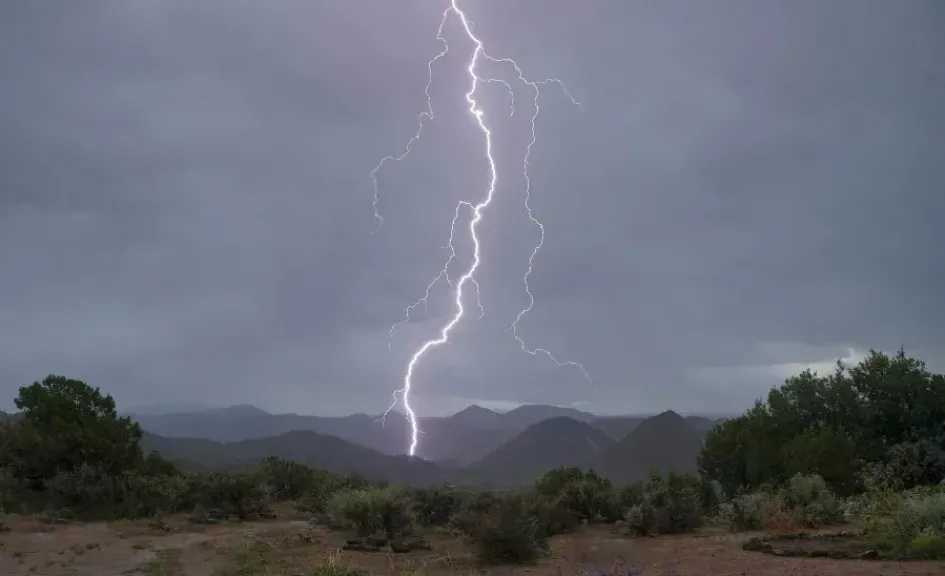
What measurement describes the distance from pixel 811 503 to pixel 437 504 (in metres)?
8.65

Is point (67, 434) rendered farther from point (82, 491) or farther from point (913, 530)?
point (913, 530)

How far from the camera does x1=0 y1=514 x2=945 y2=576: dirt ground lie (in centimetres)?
1009

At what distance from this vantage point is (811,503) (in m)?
15.4

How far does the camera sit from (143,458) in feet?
84.2

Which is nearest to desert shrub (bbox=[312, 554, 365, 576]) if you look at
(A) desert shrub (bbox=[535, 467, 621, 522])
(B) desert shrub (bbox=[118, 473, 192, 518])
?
(A) desert shrub (bbox=[535, 467, 621, 522])

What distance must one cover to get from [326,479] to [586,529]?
35.4 feet

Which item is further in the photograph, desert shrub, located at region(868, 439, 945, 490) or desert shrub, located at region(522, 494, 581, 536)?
desert shrub, located at region(868, 439, 945, 490)

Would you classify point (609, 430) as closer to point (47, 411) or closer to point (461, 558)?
point (47, 411)

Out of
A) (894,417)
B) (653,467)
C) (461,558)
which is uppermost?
(894,417)

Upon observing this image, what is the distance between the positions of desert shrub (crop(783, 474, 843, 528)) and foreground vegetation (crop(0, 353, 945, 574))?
37mm

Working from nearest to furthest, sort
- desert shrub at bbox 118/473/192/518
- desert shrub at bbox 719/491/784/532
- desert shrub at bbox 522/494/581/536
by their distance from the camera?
desert shrub at bbox 719/491/784/532 < desert shrub at bbox 522/494/581/536 < desert shrub at bbox 118/473/192/518

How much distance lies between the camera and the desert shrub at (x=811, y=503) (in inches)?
586

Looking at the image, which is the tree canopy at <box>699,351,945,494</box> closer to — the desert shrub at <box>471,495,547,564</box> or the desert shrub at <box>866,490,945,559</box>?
the desert shrub at <box>866,490,945,559</box>

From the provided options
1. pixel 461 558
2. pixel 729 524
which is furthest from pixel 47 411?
pixel 729 524
